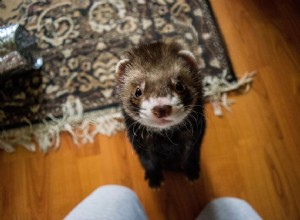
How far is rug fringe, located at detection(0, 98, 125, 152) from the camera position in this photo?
122cm

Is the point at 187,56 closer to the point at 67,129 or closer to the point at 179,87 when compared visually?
the point at 179,87

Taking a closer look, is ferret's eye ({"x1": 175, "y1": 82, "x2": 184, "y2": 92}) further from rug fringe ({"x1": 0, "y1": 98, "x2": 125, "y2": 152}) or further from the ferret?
rug fringe ({"x1": 0, "y1": 98, "x2": 125, "y2": 152})

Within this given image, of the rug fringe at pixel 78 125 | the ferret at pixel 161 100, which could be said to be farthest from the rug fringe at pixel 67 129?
the ferret at pixel 161 100

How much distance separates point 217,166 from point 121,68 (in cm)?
53

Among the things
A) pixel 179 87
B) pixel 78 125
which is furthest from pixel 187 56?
pixel 78 125

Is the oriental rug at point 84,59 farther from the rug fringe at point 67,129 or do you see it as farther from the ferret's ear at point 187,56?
the ferret's ear at point 187,56

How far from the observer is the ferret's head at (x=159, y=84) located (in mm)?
735

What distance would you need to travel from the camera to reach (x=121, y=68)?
34.0 inches

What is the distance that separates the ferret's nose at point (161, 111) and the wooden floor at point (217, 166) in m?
0.49

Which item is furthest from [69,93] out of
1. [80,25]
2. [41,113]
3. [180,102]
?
[180,102]

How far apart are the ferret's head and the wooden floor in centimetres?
39

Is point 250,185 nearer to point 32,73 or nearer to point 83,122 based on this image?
point 83,122

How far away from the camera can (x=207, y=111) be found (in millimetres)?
1227

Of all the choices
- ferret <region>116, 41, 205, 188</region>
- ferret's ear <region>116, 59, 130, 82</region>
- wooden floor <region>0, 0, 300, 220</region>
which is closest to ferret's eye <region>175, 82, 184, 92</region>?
ferret <region>116, 41, 205, 188</region>
